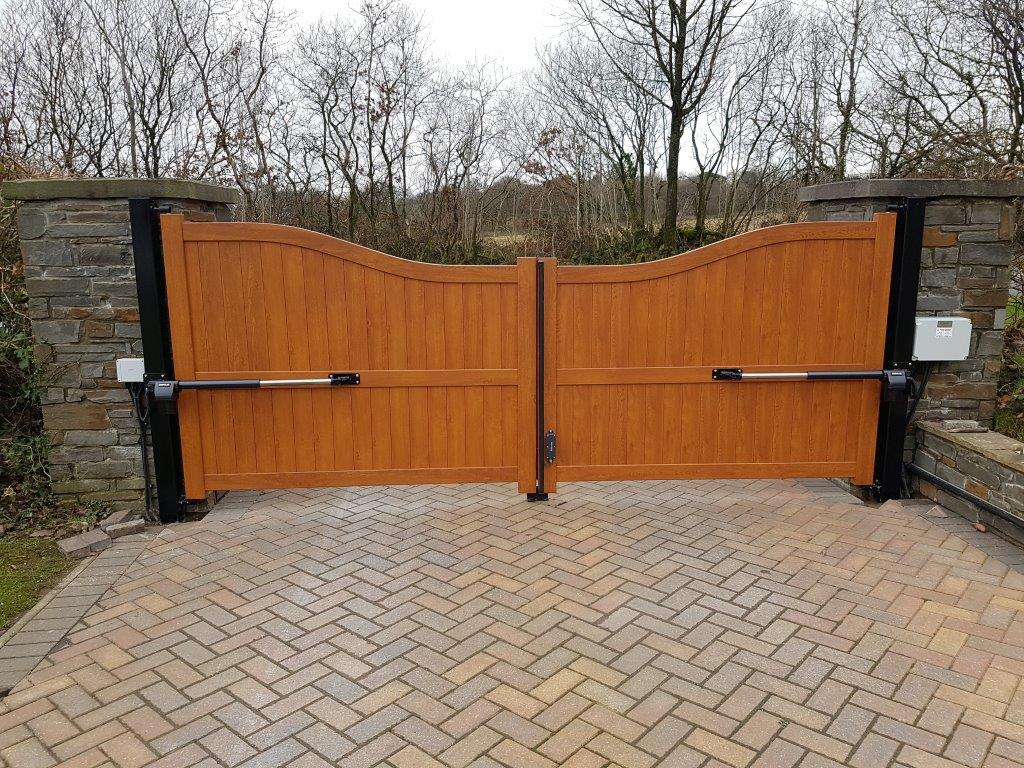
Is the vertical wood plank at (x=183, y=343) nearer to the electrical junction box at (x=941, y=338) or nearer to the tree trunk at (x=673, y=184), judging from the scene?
the electrical junction box at (x=941, y=338)

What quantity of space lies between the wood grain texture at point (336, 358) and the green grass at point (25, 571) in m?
0.84

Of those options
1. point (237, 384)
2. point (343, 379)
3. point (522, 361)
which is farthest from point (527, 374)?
point (237, 384)

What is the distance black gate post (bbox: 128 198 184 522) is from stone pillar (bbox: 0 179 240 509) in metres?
0.08

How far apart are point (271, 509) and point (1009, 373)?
561 centimetres

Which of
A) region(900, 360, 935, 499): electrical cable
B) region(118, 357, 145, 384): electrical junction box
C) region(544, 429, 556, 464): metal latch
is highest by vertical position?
region(118, 357, 145, 384): electrical junction box

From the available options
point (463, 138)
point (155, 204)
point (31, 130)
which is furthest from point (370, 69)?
point (155, 204)

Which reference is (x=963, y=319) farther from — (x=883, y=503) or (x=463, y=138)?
(x=463, y=138)

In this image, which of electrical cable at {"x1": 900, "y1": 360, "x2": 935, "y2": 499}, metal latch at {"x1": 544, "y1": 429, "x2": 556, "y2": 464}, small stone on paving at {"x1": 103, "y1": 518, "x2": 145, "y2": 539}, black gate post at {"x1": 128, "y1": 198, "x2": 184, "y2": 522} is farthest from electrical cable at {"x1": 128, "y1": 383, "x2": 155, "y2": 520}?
electrical cable at {"x1": 900, "y1": 360, "x2": 935, "y2": 499}

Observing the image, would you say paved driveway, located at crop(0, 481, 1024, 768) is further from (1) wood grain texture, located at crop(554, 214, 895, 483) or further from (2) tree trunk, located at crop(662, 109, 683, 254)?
(2) tree trunk, located at crop(662, 109, 683, 254)

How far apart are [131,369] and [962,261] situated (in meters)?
5.48

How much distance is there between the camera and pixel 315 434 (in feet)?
15.6

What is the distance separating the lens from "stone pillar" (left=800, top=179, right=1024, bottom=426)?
468 cm

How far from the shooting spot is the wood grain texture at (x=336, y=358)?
4551 millimetres

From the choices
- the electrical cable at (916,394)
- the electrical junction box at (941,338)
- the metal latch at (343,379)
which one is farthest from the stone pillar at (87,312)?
the electrical cable at (916,394)
